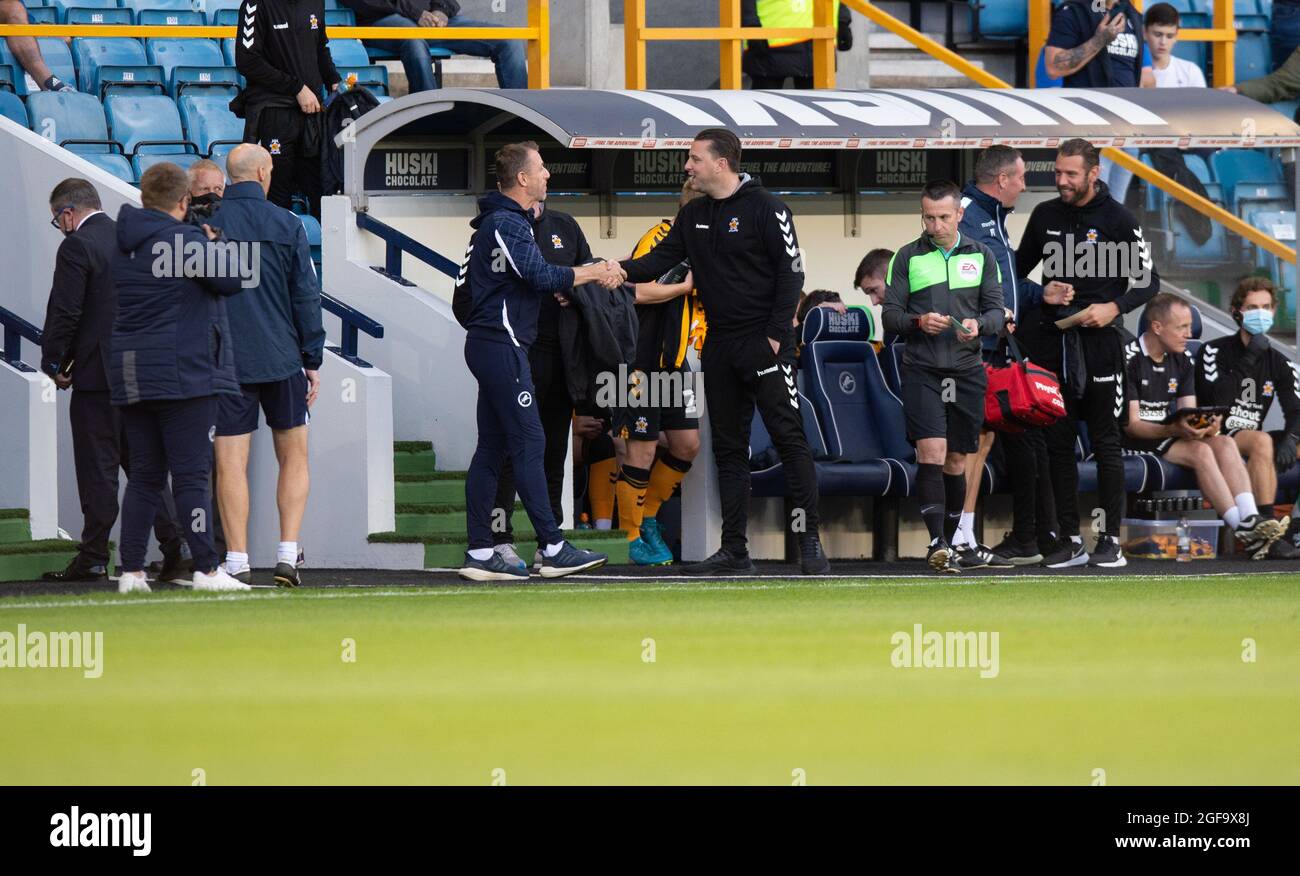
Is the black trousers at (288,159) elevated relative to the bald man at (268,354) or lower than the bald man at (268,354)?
elevated

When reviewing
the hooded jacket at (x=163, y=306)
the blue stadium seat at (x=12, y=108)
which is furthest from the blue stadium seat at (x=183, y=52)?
the hooded jacket at (x=163, y=306)

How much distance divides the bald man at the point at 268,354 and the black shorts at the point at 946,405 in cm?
344

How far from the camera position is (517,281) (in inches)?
464

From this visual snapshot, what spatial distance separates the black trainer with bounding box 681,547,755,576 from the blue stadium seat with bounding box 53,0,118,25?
24.2ft

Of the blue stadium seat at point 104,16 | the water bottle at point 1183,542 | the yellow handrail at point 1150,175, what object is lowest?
the water bottle at point 1183,542

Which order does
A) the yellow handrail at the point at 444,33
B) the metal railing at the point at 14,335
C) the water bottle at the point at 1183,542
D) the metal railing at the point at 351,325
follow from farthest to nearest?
the yellow handrail at the point at 444,33 < the water bottle at the point at 1183,542 < the metal railing at the point at 351,325 < the metal railing at the point at 14,335

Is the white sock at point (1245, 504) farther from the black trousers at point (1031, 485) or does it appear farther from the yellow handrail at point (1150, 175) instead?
the yellow handrail at point (1150, 175)

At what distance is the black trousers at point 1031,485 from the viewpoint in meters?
13.4

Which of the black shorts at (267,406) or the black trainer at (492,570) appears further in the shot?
the black trainer at (492,570)

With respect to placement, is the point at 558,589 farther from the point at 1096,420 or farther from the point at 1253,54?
the point at 1253,54

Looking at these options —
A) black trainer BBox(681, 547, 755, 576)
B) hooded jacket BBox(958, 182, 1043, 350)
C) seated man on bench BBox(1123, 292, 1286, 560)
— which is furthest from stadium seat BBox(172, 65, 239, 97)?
seated man on bench BBox(1123, 292, 1286, 560)

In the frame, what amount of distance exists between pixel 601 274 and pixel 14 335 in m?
3.64
